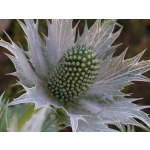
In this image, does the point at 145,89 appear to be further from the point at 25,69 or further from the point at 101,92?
the point at 25,69

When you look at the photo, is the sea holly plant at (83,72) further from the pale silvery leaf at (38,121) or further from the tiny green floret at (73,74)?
the pale silvery leaf at (38,121)

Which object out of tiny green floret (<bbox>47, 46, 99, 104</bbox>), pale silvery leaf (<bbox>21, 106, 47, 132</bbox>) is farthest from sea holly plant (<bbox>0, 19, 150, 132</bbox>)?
pale silvery leaf (<bbox>21, 106, 47, 132</bbox>)

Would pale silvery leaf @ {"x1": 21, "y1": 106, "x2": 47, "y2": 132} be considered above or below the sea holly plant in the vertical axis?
above

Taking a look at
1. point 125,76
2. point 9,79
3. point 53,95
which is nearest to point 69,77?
point 53,95

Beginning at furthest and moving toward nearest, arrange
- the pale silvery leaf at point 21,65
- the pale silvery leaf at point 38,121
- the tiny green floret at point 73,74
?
1. the tiny green floret at point 73,74
2. the pale silvery leaf at point 21,65
3. the pale silvery leaf at point 38,121

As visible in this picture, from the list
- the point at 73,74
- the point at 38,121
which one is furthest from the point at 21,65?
the point at 38,121

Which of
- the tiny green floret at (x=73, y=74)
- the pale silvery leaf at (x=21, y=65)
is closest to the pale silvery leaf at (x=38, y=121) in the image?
the pale silvery leaf at (x=21, y=65)

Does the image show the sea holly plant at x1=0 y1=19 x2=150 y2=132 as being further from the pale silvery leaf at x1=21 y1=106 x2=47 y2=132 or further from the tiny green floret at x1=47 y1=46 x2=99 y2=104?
the pale silvery leaf at x1=21 y1=106 x2=47 y2=132

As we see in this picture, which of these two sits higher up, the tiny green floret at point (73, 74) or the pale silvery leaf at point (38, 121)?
the pale silvery leaf at point (38, 121)
